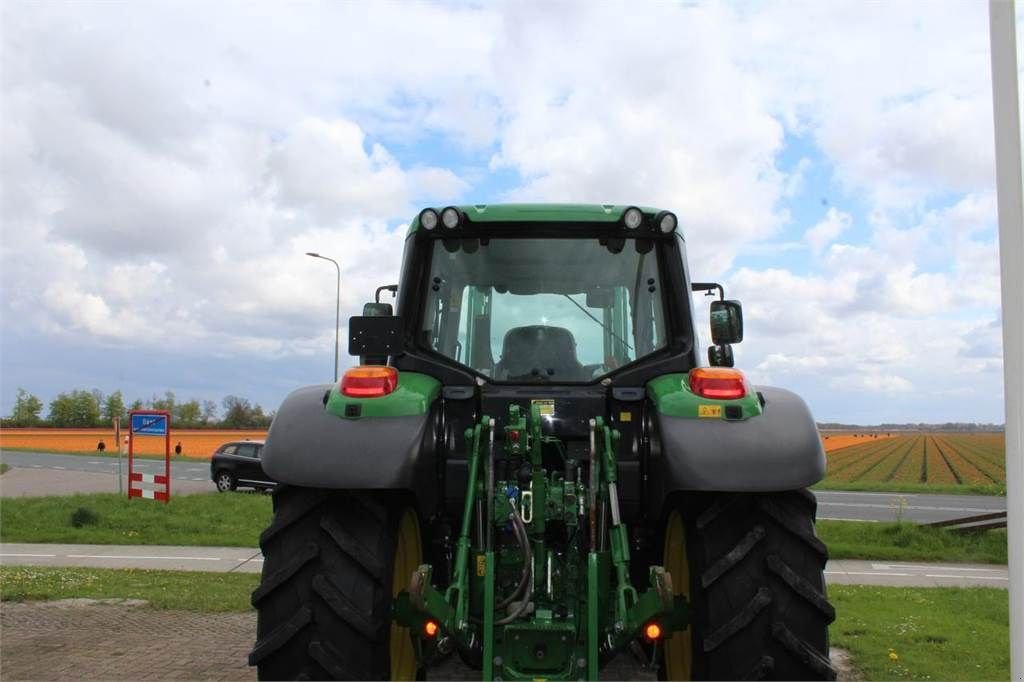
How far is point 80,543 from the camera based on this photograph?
13.9 meters

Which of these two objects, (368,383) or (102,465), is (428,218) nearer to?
(368,383)

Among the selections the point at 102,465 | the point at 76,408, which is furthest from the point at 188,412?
the point at 102,465

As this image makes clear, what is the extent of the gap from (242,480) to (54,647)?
18.8 meters

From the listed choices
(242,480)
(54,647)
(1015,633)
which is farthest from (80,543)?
(1015,633)

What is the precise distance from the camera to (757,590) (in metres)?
3.40

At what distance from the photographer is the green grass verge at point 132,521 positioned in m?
14.0

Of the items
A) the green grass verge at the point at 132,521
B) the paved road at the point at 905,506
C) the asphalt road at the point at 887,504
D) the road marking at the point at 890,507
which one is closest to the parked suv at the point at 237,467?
the green grass verge at the point at 132,521

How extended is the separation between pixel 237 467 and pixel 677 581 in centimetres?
2266

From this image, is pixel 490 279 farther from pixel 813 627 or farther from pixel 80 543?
pixel 80 543

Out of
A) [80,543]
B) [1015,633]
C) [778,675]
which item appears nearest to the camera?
[1015,633]

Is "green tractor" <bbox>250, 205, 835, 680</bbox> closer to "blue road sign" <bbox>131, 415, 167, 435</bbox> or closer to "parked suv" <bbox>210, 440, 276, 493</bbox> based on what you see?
"blue road sign" <bbox>131, 415, 167, 435</bbox>

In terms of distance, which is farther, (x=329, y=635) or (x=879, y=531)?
(x=879, y=531)

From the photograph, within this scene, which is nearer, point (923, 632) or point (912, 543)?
point (923, 632)

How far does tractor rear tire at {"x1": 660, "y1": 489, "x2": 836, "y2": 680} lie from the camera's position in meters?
3.32
